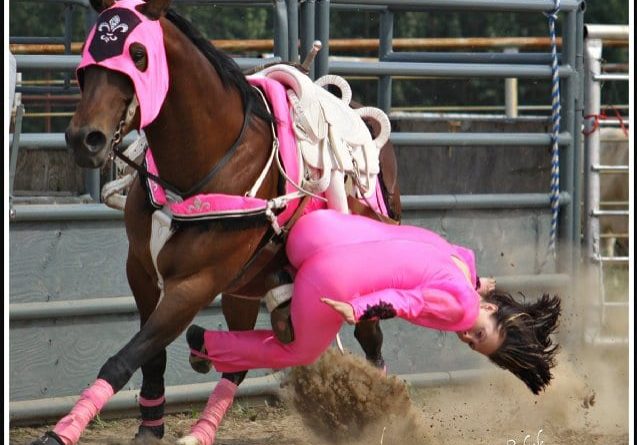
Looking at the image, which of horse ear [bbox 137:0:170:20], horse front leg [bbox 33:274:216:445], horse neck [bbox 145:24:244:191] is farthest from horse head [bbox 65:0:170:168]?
horse front leg [bbox 33:274:216:445]

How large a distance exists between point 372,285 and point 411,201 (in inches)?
82.8

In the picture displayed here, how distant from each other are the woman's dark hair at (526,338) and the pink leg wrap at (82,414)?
5.08ft

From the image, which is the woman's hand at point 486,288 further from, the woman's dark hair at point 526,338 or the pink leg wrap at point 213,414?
A: the pink leg wrap at point 213,414

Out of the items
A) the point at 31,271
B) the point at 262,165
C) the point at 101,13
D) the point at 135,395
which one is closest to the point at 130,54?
the point at 101,13

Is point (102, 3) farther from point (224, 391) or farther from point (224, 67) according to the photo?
point (224, 391)

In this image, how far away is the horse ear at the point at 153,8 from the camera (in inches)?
158

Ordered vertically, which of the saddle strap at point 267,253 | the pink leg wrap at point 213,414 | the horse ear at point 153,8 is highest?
the horse ear at point 153,8

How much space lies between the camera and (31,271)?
5.46 m

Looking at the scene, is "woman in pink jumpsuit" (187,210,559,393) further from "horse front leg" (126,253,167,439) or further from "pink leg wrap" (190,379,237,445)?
"pink leg wrap" (190,379,237,445)

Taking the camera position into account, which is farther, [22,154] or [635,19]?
[22,154]

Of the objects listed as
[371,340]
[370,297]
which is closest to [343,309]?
[370,297]

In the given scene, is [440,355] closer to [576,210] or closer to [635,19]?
[576,210]

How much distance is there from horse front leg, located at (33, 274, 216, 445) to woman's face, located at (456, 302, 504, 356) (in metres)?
1.01

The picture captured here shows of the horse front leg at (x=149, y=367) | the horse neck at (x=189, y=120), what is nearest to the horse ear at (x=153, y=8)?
the horse neck at (x=189, y=120)
